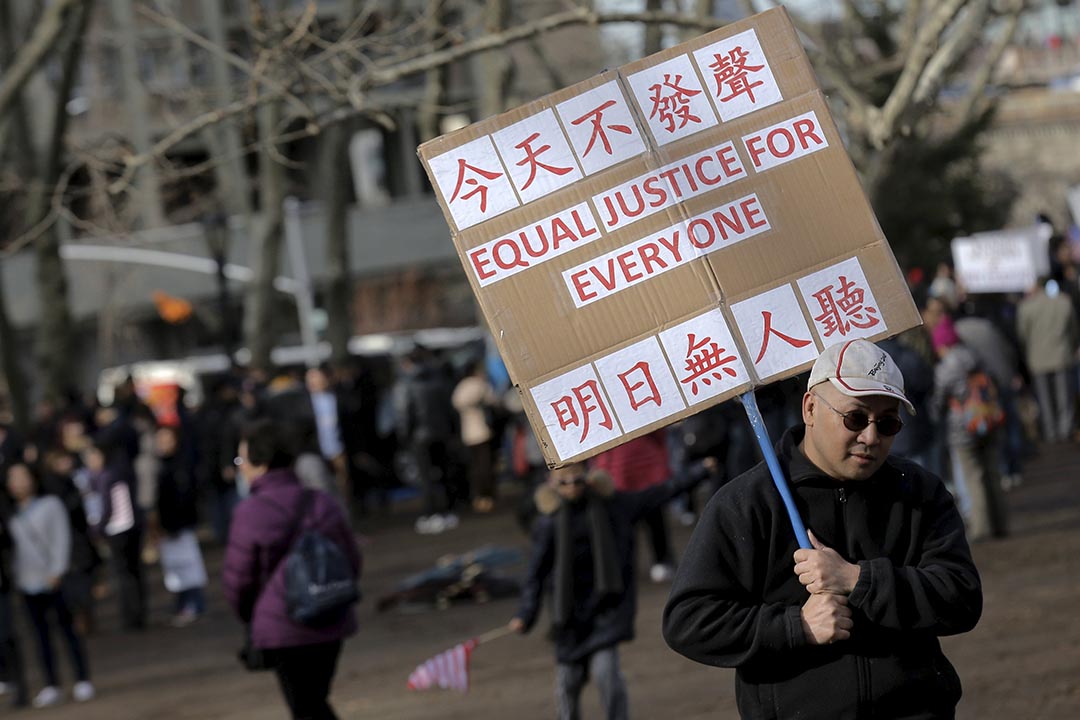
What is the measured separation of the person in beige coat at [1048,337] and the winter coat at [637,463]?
7551 millimetres

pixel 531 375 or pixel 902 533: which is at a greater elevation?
pixel 531 375

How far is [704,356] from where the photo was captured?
501 centimetres

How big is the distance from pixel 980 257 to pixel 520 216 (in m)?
20.5

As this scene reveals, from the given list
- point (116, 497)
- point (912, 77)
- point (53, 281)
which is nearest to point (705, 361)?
point (912, 77)

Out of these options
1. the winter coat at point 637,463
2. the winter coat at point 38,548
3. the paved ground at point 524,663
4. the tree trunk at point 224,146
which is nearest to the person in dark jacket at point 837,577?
the paved ground at point 524,663

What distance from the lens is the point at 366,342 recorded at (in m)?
43.2

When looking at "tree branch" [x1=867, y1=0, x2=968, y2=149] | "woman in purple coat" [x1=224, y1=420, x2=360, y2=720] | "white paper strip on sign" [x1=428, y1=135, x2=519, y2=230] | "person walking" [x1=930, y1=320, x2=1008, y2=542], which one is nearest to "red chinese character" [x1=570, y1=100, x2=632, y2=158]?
"white paper strip on sign" [x1=428, y1=135, x2=519, y2=230]

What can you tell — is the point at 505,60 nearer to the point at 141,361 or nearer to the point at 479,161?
the point at 479,161

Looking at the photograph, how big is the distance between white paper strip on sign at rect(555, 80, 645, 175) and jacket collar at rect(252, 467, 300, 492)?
3361mm

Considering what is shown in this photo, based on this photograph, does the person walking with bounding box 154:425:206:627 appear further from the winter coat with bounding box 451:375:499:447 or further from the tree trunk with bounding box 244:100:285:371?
the tree trunk with bounding box 244:100:285:371

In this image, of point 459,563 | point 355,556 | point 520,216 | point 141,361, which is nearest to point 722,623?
point 520,216

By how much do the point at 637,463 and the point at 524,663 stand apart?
2.40 m

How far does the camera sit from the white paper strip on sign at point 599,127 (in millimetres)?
5168

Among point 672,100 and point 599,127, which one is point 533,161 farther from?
point 672,100
